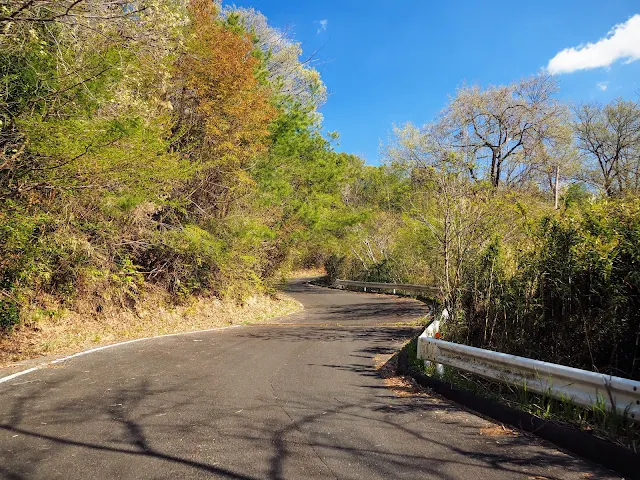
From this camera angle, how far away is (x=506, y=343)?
6.94 meters

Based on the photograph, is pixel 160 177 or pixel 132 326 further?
pixel 132 326

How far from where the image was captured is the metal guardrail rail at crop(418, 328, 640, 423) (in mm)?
3889

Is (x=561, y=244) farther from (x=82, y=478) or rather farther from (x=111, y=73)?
(x=111, y=73)

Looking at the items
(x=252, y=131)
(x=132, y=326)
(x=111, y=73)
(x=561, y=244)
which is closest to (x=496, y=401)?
(x=561, y=244)

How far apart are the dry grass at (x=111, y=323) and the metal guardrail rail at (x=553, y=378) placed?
8060 millimetres

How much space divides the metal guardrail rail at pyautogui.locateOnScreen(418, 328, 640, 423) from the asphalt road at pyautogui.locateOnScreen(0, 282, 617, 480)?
618 mm

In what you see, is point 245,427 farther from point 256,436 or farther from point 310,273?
point 310,273

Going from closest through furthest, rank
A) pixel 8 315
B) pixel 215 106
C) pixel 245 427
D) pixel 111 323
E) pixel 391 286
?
pixel 245 427 → pixel 8 315 → pixel 111 323 → pixel 215 106 → pixel 391 286

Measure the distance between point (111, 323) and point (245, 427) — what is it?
967 centimetres

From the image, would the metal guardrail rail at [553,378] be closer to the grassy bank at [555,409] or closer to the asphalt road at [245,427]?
the grassy bank at [555,409]

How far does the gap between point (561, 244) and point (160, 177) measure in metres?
9.42

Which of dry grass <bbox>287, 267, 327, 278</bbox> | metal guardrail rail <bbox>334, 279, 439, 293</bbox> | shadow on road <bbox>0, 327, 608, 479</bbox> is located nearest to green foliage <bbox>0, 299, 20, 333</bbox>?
shadow on road <bbox>0, 327, 608, 479</bbox>

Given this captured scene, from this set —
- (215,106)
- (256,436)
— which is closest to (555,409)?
(256,436)

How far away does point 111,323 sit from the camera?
502 inches
